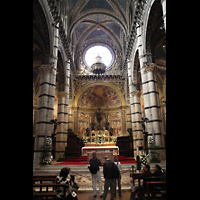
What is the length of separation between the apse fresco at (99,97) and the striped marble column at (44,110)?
463 inches

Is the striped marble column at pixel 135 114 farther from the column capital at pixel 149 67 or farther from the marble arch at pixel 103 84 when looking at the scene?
the marble arch at pixel 103 84

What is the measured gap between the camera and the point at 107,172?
4.45 m

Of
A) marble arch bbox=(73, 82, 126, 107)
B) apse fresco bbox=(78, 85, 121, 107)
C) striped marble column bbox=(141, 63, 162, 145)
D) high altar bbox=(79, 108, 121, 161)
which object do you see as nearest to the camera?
striped marble column bbox=(141, 63, 162, 145)

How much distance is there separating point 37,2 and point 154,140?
10.4 metres

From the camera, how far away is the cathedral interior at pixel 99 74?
1047 cm

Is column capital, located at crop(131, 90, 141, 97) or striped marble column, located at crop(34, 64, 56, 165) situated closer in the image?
striped marble column, located at crop(34, 64, 56, 165)

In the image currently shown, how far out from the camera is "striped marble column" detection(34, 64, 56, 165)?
377 inches

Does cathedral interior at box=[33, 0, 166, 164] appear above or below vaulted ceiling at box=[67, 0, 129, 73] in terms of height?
below

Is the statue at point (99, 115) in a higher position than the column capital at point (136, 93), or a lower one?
lower

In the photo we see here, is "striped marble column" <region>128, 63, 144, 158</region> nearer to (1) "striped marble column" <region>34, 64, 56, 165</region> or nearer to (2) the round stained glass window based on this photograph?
(1) "striped marble column" <region>34, 64, 56, 165</region>

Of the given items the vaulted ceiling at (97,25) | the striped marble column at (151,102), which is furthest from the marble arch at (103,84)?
the striped marble column at (151,102)

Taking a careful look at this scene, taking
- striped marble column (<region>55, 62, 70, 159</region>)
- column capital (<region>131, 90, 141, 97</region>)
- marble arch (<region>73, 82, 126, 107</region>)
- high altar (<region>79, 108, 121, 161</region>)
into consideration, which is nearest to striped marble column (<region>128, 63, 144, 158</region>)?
column capital (<region>131, 90, 141, 97</region>)
